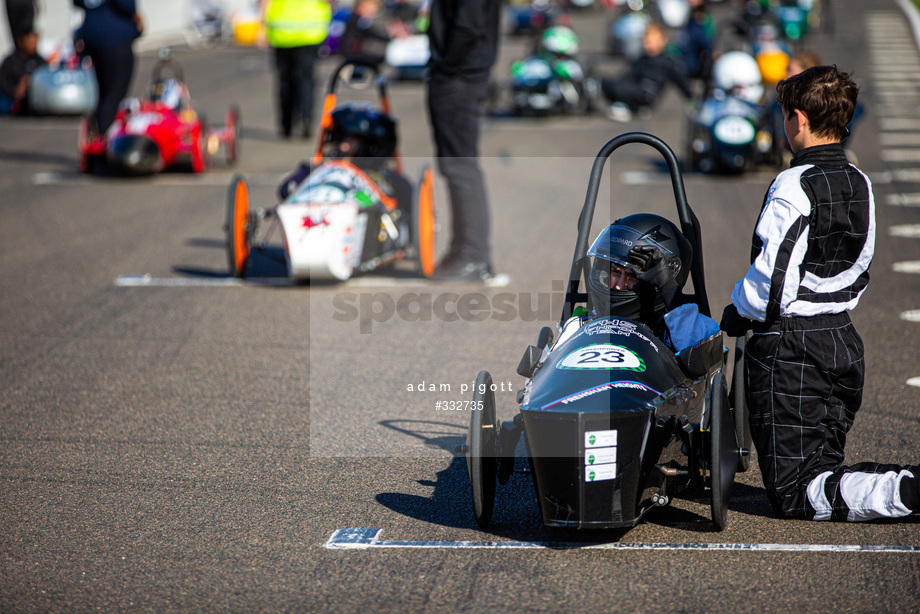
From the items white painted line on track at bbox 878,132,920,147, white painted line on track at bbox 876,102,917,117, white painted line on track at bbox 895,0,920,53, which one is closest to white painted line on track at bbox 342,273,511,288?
white painted line on track at bbox 878,132,920,147

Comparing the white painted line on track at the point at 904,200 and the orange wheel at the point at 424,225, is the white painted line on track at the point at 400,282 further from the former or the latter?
the white painted line on track at the point at 904,200

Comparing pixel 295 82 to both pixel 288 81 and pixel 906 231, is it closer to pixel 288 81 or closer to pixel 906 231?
pixel 288 81

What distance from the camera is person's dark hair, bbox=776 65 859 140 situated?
3.87 meters

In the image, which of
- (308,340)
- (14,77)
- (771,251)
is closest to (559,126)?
(14,77)

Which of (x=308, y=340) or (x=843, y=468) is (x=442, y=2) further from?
(x=843, y=468)

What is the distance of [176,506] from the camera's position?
4277mm

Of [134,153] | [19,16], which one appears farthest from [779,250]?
[19,16]

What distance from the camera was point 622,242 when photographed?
4250 mm

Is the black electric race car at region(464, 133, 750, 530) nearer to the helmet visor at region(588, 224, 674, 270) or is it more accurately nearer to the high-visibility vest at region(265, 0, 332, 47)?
the helmet visor at region(588, 224, 674, 270)

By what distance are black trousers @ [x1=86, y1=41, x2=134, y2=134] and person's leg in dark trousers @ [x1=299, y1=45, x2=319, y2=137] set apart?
2.54 metres

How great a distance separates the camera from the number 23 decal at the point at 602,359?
3738 mm

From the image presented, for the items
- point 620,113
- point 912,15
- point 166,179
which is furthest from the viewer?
point 912,15

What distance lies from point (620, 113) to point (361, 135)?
865cm

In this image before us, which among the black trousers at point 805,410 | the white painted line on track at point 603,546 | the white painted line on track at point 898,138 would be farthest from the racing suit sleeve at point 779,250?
the white painted line on track at point 898,138
